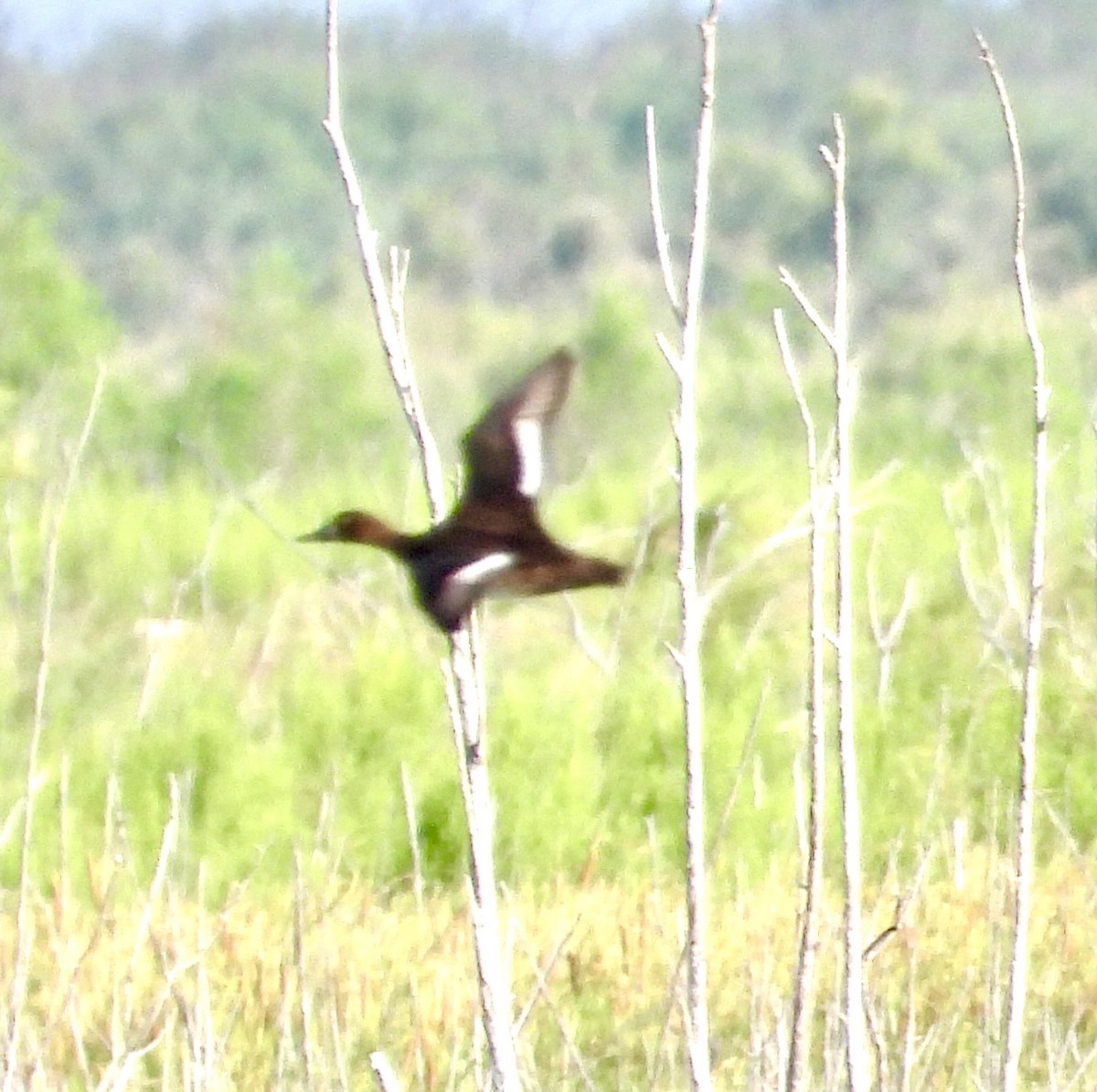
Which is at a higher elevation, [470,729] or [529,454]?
[529,454]

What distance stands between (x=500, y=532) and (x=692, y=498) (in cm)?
22

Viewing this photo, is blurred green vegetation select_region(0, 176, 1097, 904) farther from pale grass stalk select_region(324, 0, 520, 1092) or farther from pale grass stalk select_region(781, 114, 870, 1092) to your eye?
pale grass stalk select_region(324, 0, 520, 1092)

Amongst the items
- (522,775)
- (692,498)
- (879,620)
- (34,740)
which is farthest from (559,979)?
(692,498)

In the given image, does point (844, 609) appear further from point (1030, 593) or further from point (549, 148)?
point (549, 148)

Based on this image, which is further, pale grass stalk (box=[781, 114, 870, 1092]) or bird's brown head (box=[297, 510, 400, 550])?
bird's brown head (box=[297, 510, 400, 550])

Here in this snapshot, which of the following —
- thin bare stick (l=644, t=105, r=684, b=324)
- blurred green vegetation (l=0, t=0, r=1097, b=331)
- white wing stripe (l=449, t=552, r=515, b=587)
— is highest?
blurred green vegetation (l=0, t=0, r=1097, b=331)

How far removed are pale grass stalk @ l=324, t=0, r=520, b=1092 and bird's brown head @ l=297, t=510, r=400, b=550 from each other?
259mm

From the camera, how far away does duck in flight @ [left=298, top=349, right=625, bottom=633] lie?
6.00ft

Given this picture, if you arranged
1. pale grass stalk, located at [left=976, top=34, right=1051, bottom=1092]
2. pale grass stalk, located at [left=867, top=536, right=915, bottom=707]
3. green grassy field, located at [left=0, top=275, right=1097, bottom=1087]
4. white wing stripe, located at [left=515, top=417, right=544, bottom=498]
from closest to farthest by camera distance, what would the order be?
pale grass stalk, located at [left=976, top=34, right=1051, bottom=1092]
white wing stripe, located at [left=515, top=417, right=544, bottom=498]
green grassy field, located at [left=0, top=275, right=1097, bottom=1087]
pale grass stalk, located at [left=867, top=536, right=915, bottom=707]

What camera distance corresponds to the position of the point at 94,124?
6384 cm

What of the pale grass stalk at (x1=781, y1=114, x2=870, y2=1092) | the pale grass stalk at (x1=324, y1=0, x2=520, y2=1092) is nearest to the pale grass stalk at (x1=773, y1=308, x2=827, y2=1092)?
the pale grass stalk at (x1=781, y1=114, x2=870, y2=1092)

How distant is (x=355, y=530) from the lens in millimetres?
2225

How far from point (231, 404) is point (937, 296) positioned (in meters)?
17.6

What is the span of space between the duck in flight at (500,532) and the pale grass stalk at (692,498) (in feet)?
0.52
